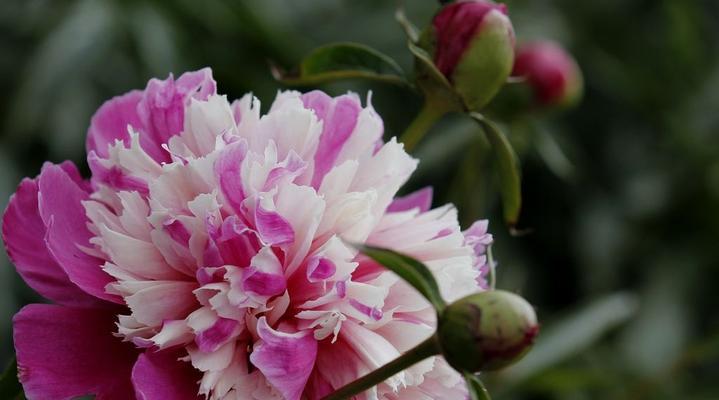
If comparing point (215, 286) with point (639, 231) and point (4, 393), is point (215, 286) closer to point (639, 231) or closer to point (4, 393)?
point (4, 393)

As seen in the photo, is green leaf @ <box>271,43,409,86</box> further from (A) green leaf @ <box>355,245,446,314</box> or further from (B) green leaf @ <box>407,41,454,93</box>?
(A) green leaf @ <box>355,245,446,314</box>

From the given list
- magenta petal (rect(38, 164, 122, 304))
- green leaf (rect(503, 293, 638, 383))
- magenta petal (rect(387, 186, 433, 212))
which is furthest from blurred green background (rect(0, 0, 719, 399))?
magenta petal (rect(38, 164, 122, 304))

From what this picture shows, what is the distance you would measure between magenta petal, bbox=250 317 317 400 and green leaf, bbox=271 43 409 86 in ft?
0.47

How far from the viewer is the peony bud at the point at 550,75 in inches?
37.2

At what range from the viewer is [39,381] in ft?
1.26

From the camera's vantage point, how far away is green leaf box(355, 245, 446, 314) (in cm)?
34

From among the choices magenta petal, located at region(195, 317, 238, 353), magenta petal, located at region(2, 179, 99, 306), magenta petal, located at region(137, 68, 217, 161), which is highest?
magenta petal, located at region(137, 68, 217, 161)

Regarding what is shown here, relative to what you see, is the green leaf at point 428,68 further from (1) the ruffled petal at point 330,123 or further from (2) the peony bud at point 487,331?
(2) the peony bud at point 487,331

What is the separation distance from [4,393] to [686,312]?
1.05 metres

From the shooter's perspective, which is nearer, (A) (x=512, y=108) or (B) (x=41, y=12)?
(A) (x=512, y=108)

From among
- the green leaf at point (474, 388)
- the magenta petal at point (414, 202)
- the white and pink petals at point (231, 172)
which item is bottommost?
the magenta petal at point (414, 202)

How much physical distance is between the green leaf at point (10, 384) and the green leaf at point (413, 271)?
0.16 metres

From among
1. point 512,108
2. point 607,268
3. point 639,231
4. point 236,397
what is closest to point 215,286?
point 236,397

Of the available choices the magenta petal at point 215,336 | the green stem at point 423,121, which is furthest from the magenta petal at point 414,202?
the magenta petal at point 215,336
